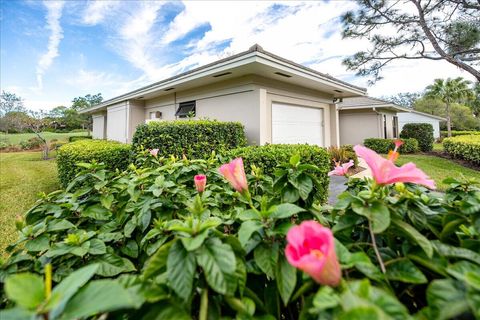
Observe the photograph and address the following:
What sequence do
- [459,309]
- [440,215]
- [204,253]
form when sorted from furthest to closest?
[440,215] < [204,253] < [459,309]

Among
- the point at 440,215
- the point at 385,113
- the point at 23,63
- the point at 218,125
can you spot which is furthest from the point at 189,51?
the point at 440,215

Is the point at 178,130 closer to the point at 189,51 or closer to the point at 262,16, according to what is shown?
the point at 262,16

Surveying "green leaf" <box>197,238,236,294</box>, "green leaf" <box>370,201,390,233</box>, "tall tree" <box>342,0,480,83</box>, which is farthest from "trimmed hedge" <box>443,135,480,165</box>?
"green leaf" <box>197,238,236,294</box>

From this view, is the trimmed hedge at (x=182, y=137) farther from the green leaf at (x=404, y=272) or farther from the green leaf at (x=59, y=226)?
the green leaf at (x=404, y=272)

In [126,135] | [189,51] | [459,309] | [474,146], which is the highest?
[189,51]

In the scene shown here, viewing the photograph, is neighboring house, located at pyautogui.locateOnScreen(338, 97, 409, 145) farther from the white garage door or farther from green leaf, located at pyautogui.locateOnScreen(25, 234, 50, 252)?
green leaf, located at pyautogui.locateOnScreen(25, 234, 50, 252)

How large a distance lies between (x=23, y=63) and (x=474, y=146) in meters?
24.5

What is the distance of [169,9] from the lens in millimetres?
10523

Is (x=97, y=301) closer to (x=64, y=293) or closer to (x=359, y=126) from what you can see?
(x=64, y=293)

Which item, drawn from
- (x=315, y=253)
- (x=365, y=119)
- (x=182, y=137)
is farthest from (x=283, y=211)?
(x=365, y=119)

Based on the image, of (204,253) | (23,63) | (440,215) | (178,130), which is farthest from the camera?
(23,63)

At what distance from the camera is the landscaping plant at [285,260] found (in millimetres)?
510

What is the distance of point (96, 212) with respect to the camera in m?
1.29

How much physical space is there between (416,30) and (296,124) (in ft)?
22.7
